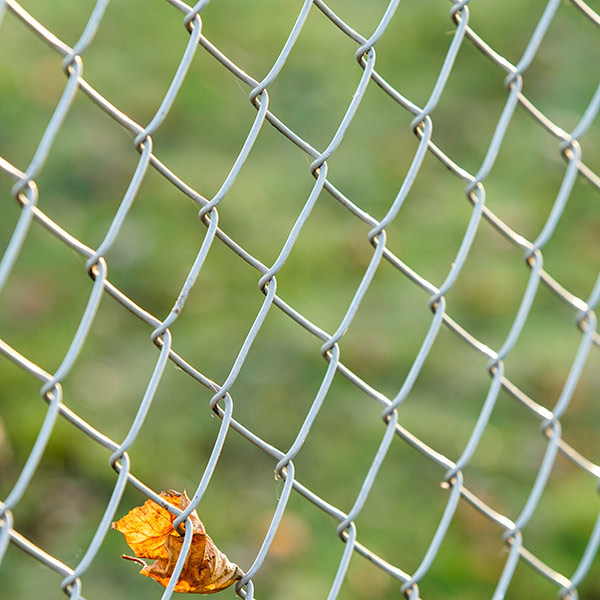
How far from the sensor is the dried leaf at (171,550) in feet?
4.03

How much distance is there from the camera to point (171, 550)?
4.06 feet

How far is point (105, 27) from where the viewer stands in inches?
145

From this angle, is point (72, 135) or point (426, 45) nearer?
point (72, 135)

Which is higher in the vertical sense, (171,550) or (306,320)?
(306,320)

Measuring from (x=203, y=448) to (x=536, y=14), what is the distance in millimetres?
2562

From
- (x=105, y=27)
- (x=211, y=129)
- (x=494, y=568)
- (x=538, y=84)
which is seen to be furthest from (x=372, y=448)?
(x=105, y=27)

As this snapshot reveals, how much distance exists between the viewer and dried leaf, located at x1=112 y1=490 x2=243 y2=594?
123 centimetres

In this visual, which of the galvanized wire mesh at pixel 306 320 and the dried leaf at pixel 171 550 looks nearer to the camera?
the galvanized wire mesh at pixel 306 320

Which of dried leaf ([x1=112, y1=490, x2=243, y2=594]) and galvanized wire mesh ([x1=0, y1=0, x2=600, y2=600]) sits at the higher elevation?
galvanized wire mesh ([x1=0, y1=0, x2=600, y2=600])

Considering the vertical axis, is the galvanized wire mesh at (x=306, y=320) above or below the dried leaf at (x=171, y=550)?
above

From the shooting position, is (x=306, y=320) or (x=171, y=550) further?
(x=306, y=320)

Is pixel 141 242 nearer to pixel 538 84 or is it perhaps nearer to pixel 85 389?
pixel 85 389

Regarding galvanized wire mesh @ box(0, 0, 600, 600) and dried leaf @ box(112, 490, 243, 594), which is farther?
dried leaf @ box(112, 490, 243, 594)

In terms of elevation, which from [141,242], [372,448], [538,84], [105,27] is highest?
[538,84]
